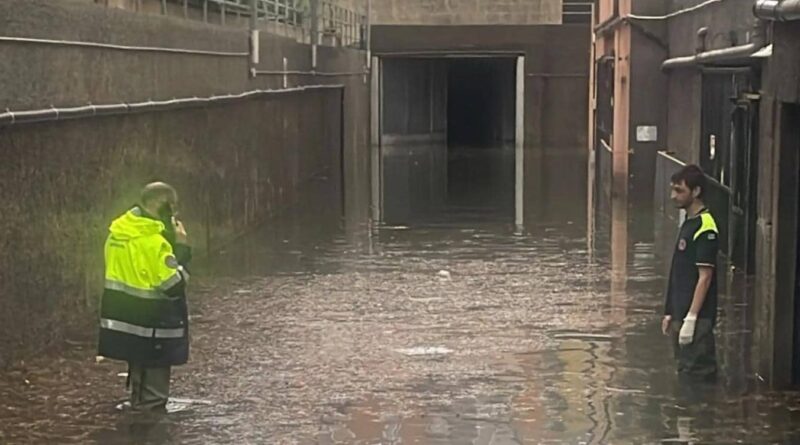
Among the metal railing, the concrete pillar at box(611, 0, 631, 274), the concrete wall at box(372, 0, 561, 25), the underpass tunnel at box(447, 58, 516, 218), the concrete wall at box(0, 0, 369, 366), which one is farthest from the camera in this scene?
the concrete wall at box(372, 0, 561, 25)

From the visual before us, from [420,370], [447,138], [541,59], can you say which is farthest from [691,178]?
[447,138]

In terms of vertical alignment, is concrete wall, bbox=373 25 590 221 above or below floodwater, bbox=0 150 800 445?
above

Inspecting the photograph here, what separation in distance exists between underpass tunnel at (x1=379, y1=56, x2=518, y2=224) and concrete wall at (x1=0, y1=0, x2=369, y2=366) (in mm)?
4648

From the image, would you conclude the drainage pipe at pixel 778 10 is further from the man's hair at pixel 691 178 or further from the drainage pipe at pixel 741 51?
the drainage pipe at pixel 741 51

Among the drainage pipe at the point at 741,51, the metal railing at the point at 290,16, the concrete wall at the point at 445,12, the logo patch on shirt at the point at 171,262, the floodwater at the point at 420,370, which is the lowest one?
the floodwater at the point at 420,370

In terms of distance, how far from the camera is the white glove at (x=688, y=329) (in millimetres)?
10117

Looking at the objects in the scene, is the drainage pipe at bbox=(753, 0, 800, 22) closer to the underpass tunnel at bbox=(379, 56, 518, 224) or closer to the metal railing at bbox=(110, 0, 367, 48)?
the metal railing at bbox=(110, 0, 367, 48)

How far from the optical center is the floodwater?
361 inches

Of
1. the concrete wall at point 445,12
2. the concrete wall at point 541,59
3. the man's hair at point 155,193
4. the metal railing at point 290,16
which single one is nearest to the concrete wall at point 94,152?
the metal railing at point 290,16

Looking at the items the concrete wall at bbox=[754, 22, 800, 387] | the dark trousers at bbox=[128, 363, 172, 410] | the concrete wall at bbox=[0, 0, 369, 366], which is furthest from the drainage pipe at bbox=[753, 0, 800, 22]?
the concrete wall at bbox=[0, 0, 369, 366]

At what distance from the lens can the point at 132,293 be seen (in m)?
9.25

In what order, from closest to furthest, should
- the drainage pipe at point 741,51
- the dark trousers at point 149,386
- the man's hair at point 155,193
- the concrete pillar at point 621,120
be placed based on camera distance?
the man's hair at point 155,193, the dark trousers at point 149,386, the drainage pipe at point 741,51, the concrete pillar at point 621,120

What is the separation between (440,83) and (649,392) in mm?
45715

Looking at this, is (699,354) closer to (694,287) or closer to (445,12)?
(694,287)
